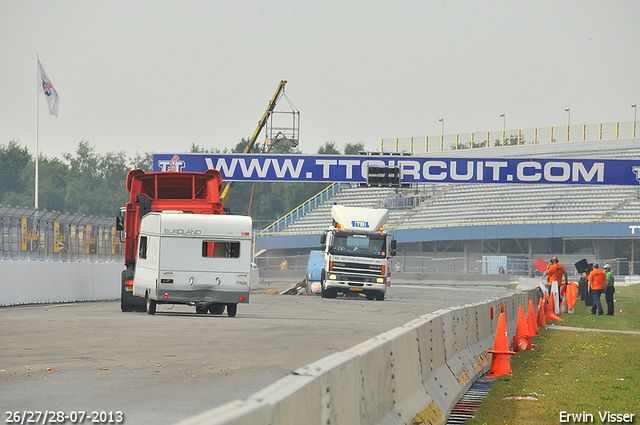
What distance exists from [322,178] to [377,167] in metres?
2.54

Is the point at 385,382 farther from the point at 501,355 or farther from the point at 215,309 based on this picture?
the point at 215,309

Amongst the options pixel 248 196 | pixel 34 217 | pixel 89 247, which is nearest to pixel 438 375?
pixel 34 217

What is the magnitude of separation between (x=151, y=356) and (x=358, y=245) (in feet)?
78.0

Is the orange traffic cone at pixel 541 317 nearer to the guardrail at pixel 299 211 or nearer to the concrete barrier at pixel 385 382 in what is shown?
the concrete barrier at pixel 385 382

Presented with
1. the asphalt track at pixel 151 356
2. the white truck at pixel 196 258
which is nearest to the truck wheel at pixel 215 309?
the asphalt track at pixel 151 356

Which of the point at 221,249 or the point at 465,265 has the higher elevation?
the point at 221,249

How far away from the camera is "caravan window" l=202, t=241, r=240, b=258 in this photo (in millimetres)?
20344

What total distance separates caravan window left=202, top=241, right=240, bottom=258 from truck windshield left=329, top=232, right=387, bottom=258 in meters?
15.2

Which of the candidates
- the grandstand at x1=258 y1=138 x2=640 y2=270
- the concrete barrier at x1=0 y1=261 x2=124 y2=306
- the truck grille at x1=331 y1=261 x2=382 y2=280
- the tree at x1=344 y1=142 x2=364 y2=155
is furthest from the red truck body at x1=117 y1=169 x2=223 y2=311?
the tree at x1=344 y1=142 x2=364 y2=155

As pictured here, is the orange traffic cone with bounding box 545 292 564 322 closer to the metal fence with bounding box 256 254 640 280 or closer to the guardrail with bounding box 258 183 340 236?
the metal fence with bounding box 256 254 640 280

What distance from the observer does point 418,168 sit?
4019cm

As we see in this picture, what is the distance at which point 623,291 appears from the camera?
50.9m

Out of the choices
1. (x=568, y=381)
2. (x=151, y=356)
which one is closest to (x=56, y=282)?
(x=151, y=356)

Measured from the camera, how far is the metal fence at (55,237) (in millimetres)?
24122
